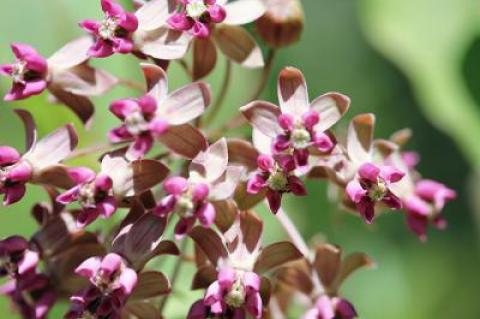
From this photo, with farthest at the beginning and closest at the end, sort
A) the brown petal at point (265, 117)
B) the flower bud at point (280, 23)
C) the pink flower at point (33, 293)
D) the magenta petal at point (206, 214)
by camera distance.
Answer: the flower bud at point (280, 23) < the pink flower at point (33, 293) < the brown petal at point (265, 117) < the magenta petal at point (206, 214)

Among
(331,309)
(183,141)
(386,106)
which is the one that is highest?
(183,141)

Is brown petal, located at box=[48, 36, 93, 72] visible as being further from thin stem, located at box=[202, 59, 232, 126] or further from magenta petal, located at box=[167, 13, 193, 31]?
thin stem, located at box=[202, 59, 232, 126]

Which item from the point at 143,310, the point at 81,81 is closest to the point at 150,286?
the point at 143,310

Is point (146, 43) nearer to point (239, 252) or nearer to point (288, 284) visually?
point (239, 252)

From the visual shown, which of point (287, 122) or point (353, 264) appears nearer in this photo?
point (287, 122)

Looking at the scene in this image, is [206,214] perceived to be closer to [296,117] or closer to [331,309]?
[296,117]

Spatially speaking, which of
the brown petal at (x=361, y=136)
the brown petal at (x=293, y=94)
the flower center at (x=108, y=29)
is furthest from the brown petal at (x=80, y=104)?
the brown petal at (x=361, y=136)

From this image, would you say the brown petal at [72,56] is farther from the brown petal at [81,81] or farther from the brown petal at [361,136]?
the brown petal at [361,136]

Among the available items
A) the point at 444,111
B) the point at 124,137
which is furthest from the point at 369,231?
the point at 124,137
